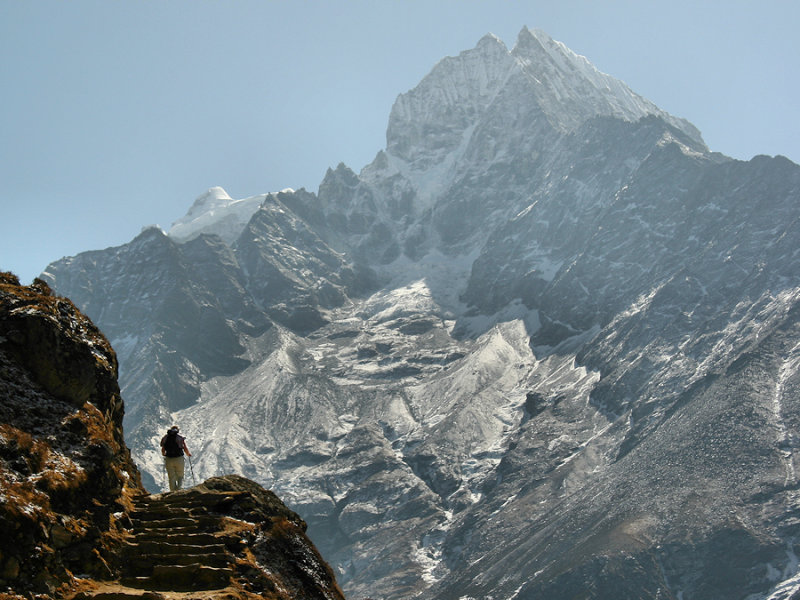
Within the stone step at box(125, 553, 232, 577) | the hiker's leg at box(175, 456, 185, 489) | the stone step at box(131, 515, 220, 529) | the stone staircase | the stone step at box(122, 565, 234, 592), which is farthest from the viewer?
the hiker's leg at box(175, 456, 185, 489)

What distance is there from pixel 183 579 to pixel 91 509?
3575 mm

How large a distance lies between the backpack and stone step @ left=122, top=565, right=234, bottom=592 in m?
12.4

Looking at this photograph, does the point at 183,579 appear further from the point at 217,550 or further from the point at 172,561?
the point at 217,550

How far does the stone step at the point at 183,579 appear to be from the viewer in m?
22.8

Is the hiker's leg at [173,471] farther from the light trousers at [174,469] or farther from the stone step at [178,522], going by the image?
the stone step at [178,522]

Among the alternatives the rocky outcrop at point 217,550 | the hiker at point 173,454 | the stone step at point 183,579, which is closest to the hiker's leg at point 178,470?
the hiker at point 173,454

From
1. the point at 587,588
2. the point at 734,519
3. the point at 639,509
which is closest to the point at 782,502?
the point at 734,519

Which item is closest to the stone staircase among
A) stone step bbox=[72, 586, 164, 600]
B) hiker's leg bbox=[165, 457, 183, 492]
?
stone step bbox=[72, 586, 164, 600]

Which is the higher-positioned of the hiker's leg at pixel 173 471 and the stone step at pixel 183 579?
the hiker's leg at pixel 173 471

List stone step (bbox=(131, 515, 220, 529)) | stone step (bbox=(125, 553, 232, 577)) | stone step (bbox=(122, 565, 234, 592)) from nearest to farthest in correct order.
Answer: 1. stone step (bbox=(122, 565, 234, 592))
2. stone step (bbox=(125, 553, 232, 577))
3. stone step (bbox=(131, 515, 220, 529))

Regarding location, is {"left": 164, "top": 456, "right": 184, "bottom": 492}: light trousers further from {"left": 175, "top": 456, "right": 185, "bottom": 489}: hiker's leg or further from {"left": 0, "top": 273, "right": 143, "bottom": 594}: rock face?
{"left": 0, "top": 273, "right": 143, "bottom": 594}: rock face

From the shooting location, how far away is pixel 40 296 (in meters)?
27.0

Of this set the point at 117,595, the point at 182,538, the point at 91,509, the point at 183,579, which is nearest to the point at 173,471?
the point at 182,538

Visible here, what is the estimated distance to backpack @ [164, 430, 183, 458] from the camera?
3538 centimetres
